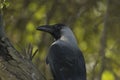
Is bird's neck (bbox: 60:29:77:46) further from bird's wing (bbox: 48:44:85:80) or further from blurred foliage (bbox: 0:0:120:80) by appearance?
blurred foliage (bbox: 0:0:120:80)

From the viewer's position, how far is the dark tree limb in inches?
179

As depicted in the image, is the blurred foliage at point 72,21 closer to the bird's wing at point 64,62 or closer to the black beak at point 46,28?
the black beak at point 46,28

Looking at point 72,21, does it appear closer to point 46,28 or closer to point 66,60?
point 46,28

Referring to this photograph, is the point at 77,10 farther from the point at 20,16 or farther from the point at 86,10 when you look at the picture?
the point at 20,16

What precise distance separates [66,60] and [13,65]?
47.2 inches

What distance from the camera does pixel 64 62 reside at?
5.69 m

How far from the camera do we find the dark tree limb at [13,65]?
4559 millimetres

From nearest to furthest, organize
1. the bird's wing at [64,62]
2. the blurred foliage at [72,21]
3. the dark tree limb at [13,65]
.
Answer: the dark tree limb at [13,65] < the bird's wing at [64,62] < the blurred foliage at [72,21]

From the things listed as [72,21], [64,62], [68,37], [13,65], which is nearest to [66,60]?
[64,62]

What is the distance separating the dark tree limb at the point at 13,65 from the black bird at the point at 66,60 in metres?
0.81

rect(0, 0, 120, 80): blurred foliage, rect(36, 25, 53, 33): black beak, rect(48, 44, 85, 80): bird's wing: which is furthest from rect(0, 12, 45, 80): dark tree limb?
rect(0, 0, 120, 80): blurred foliage

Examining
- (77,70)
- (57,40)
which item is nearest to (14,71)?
(77,70)

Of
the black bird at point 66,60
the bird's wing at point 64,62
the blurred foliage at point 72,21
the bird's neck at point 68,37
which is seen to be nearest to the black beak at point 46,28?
the black bird at point 66,60

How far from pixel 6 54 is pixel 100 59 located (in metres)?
2.95
